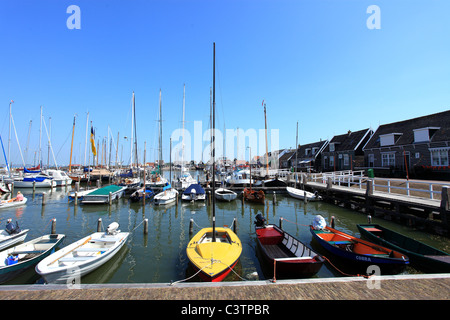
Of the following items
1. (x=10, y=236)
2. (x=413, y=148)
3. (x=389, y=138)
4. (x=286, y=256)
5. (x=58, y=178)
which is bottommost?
(x=286, y=256)

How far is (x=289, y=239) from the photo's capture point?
1082cm

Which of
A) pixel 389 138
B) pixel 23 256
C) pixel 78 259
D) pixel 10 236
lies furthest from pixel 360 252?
pixel 389 138

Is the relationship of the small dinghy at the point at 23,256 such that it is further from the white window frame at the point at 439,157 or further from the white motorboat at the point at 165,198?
the white window frame at the point at 439,157

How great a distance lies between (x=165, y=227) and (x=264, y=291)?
12.2 metres

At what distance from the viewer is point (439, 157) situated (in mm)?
24797

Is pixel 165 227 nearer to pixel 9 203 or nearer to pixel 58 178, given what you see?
pixel 9 203

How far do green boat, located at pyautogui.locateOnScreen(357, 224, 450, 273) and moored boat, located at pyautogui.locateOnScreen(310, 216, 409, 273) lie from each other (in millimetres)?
812

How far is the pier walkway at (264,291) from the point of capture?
5.46 metres

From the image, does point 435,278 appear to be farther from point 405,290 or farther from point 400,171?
point 400,171

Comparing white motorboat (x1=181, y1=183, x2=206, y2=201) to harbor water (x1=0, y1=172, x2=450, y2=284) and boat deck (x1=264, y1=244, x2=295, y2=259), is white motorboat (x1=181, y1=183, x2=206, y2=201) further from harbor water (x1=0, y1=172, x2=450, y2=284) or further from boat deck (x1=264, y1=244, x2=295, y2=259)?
boat deck (x1=264, y1=244, x2=295, y2=259)

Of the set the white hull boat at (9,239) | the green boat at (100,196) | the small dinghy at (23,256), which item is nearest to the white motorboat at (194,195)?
the green boat at (100,196)

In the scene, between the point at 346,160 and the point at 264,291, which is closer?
the point at 264,291
